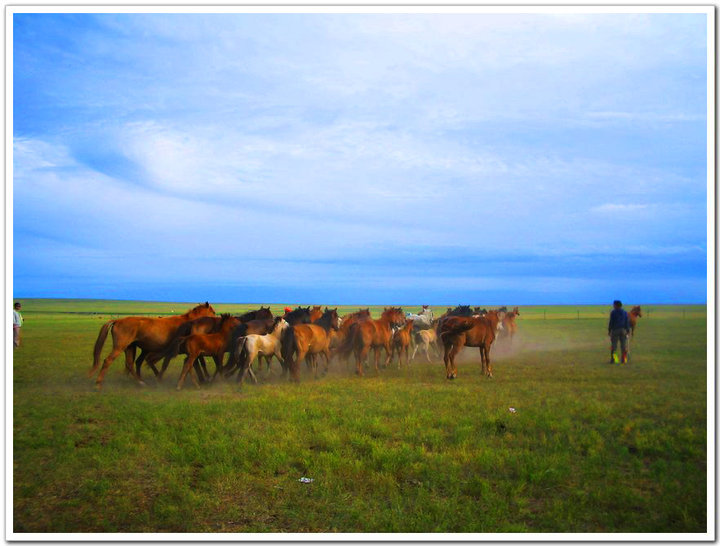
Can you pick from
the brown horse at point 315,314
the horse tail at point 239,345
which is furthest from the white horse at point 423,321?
the horse tail at point 239,345

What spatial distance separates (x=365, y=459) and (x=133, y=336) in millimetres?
9552

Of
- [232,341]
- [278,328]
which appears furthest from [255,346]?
[278,328]

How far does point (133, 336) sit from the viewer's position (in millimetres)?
13688

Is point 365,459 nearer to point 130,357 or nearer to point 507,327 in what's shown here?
point 130,357

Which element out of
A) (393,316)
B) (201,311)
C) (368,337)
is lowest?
(368,337)

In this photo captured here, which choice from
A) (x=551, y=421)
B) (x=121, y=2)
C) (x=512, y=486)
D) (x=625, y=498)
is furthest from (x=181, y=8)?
(x=551, y=421)

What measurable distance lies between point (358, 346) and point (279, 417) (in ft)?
24.3

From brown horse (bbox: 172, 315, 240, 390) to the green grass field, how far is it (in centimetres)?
86

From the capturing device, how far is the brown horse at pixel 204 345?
43.9 feet

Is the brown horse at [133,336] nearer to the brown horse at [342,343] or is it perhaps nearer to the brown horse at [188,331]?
the brown horse at [188,331]

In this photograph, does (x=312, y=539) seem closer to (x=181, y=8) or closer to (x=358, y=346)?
(x=181, y=8)

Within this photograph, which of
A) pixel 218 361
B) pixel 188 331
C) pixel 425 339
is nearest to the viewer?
pixel 188 331

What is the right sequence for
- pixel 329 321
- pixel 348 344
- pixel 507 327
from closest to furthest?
pixel 348 344 → pixel 329 321 → pixel 507 327

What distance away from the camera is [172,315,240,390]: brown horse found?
13383 mm
